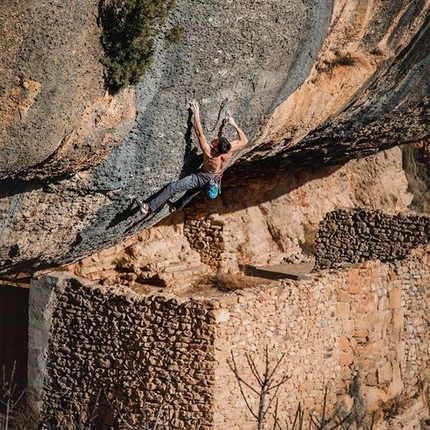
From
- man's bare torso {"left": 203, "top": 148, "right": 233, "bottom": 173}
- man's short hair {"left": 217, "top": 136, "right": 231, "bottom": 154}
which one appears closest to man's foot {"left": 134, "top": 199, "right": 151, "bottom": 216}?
man's bare torso {"left": 203, "top": 148, "right": 233, "bottom": 173}

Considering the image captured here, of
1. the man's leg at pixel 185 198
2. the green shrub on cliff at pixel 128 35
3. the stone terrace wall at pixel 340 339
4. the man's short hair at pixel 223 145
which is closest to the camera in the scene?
the green shrub on cliff at pixel 128 35

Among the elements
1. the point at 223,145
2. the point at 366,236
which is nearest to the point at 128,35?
the point at 223,145

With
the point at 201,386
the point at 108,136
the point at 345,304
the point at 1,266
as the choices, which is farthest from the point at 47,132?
the point at 345,304

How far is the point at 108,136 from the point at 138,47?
0.88 m

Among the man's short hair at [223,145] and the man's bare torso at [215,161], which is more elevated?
the man's short hair at [223,145]

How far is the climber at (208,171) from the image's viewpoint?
1101cm

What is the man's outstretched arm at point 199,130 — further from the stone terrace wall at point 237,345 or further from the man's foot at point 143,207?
the stone terrace wall at point 237,345

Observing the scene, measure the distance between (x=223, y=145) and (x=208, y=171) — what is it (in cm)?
51

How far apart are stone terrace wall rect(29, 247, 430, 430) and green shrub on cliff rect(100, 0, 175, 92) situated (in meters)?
3.87

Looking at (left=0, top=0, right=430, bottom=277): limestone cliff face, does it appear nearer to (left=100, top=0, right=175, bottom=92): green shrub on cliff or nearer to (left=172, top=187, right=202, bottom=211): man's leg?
(left=100, top=0, right=175, bottom=92): green shrub on cliff

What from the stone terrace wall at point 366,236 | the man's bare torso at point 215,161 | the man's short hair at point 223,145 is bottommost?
the man's bare torso at point 215,161

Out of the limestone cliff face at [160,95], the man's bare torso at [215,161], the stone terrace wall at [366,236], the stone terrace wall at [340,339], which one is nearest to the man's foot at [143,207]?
the limestone cliff face at [160,95]

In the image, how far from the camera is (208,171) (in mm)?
11445

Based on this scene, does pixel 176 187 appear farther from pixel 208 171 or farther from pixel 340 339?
pixel 340 339
